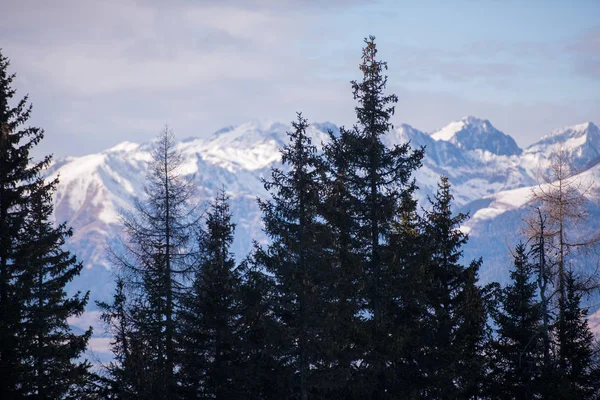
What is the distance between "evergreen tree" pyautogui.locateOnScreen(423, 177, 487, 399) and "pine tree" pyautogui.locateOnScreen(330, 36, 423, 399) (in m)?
1.90

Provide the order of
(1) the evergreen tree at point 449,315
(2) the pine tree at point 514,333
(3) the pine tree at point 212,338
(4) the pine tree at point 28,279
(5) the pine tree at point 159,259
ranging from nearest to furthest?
(4) the pine tree at point 28,279, (1) the evergreen tree at point 449,315, (3) the pine tree at point 212,338, (2) the pine tree at point 514,333, (5) the pine tree at point 159,259

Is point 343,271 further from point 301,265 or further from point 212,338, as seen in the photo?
point 212,338

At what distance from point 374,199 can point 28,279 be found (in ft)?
40.9

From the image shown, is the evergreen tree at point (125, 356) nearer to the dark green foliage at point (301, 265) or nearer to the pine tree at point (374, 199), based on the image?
the dark green foliage at point (301, 265)

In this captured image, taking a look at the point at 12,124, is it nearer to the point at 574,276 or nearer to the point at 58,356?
the point at 58,356

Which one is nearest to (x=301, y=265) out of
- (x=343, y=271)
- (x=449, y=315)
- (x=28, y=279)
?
(x=343, y=271)

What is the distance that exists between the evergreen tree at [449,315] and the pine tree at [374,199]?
1.90 metres

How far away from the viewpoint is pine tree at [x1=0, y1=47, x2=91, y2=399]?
24797mm

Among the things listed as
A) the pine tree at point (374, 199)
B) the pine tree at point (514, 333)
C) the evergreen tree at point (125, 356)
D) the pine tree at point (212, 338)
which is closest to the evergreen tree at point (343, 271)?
the pine tree at point (374, 199)

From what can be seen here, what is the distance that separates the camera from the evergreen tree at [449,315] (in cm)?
2866

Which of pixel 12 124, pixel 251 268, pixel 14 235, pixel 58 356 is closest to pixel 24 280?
pixel 14 235

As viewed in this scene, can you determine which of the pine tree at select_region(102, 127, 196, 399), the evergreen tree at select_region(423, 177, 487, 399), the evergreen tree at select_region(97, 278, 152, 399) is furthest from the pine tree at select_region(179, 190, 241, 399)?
the evergreen tree at select_region(423, 177, 487, 399)

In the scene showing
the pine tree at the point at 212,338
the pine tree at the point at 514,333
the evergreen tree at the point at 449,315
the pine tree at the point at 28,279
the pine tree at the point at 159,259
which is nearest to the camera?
the pine tree at the point at 28,279

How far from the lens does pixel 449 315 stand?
Answer: 29828 mm
